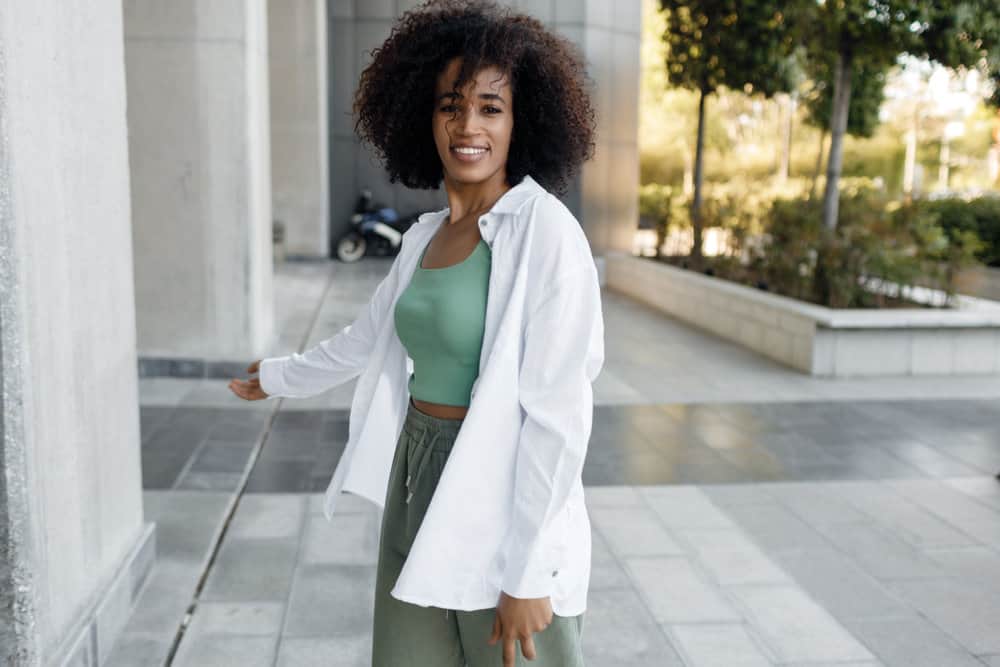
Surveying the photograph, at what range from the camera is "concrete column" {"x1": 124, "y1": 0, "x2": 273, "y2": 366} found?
22.8 ft

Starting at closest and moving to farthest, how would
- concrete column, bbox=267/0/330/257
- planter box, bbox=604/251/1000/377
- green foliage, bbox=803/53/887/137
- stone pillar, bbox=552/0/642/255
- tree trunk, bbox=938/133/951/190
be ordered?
planter box, bbox=604/251/1000/377
concrete column, bbox=267/0/330/257
stone pillar, bbox=552/0/642/255
green foliage, bbox=803/53/887/137
tree trunk, bbox=938/133/951/190

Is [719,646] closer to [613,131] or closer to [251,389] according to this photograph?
[251,389]

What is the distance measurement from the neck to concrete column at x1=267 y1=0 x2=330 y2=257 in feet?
44.9

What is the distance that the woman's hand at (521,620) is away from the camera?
1783 mm

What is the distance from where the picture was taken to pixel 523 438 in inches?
70.3

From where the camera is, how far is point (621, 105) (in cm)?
1566

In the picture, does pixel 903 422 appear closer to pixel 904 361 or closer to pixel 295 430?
pixel 904 361

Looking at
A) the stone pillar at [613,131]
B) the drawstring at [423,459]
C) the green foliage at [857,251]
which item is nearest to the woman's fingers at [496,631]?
the drawstring at [423,459]

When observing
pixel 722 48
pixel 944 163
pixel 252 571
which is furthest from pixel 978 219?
pixel 944 163

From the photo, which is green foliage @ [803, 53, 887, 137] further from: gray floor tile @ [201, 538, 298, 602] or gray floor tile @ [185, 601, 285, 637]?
gray floor tile @ [185, 601, 285, 637]

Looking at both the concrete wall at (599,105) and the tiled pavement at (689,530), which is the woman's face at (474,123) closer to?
the tiled pavement at (689,530)

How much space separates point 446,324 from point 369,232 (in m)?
14.6

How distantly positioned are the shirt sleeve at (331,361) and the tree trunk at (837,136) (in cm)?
817

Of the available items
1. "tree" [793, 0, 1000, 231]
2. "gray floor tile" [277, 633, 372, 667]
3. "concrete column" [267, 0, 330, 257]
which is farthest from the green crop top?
"concrete column" [267, 0, 330, 257]
